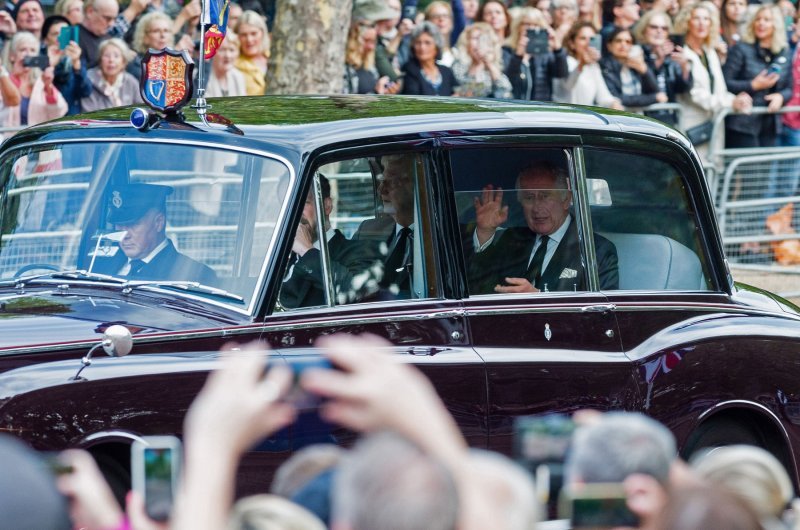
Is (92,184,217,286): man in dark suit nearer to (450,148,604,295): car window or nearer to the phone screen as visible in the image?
(450,148,604,295): car window

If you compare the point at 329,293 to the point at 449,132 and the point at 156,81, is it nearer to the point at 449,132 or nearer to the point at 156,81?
the point at 449,132

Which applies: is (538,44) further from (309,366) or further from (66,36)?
(309,366)

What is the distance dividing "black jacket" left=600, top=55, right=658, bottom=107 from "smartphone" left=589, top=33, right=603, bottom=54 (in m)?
0.11

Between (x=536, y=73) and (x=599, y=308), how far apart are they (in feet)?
21.4

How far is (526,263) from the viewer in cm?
566

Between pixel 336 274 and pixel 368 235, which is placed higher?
pixel 368 235

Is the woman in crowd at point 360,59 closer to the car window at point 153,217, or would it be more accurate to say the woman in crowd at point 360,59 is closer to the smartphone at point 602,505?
the car window at point 153,217

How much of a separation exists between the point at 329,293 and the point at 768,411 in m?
1.98

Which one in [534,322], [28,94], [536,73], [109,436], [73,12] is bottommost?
[109,436]

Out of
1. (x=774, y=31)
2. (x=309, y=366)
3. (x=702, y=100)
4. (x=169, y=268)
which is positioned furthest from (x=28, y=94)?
(x=774, y=31)

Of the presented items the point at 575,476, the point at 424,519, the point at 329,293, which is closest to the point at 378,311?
the point at 329,293

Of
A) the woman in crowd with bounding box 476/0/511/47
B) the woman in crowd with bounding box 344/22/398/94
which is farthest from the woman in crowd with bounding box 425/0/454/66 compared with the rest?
the woman in crowd with bounding box 344/22/398/94

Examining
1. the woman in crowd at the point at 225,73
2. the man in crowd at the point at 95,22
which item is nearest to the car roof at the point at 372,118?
the woman in crowd at the point at 225,73

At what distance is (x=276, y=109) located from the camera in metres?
5.71
